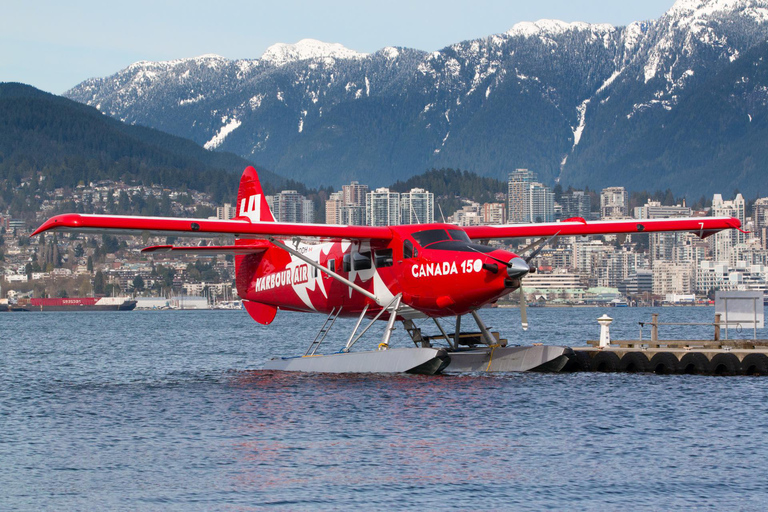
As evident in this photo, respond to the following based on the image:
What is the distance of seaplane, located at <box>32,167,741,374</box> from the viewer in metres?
22.7

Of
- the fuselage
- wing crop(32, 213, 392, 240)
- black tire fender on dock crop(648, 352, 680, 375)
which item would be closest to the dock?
black tire fender on dock crop(648, 352, 680, 375)

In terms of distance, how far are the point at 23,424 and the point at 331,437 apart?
6.43 m

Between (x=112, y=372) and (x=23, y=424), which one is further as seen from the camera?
(x=112, y=372)

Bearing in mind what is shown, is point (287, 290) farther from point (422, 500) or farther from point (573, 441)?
point (422, 500)

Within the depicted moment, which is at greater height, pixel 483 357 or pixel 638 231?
pixel 638 231

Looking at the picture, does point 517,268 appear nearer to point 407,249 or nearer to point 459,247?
point 459,247

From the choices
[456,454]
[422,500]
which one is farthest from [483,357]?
[422,500]

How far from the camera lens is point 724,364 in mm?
24891

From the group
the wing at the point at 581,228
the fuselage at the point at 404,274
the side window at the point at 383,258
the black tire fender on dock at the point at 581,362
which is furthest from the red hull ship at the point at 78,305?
the side window at the point at 383,258

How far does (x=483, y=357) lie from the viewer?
25656mm

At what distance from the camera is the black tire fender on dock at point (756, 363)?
80.7ft

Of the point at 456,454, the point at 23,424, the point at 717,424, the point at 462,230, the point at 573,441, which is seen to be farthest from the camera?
the point at 462,230

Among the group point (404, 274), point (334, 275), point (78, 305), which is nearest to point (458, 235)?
point (404, 274)

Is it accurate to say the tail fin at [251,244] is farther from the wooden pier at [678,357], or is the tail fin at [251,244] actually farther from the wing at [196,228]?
the wooden pier at [678,357]
